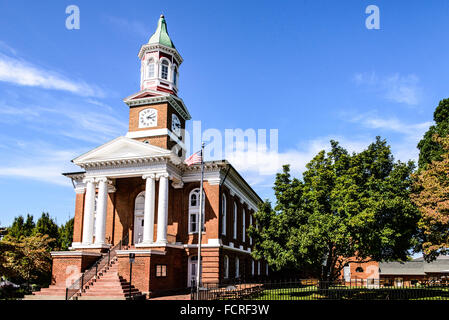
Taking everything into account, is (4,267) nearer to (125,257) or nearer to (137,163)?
(125,257)

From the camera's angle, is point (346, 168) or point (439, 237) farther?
point (346, 168)

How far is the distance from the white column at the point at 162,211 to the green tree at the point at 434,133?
62.0 feet

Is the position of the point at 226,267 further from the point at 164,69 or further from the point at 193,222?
the point at 164,69

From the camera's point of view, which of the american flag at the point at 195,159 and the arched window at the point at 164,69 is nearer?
the american flag at the point at 195,159

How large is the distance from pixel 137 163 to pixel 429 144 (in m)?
22.2

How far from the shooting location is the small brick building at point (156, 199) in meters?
27.5

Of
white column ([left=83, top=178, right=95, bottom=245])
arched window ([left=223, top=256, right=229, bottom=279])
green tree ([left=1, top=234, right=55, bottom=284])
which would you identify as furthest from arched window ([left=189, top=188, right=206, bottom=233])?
green tree ([left=1, top=234, right=55, bottom=284])

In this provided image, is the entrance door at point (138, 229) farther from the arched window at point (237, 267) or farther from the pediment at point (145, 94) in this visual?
the pediment at point (145, 94)

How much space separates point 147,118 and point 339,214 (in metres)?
19.0

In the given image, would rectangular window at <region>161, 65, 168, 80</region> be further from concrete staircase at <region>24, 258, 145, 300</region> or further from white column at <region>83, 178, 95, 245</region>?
concrete staircase at <region>24, 258, 145, 300</region>

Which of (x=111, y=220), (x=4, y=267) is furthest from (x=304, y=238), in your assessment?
(x=4, y=267)

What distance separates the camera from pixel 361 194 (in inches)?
896

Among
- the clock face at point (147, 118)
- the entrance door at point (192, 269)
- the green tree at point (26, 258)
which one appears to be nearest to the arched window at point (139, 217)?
the entrance door at point (192, 269)

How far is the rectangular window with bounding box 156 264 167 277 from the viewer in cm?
2612
